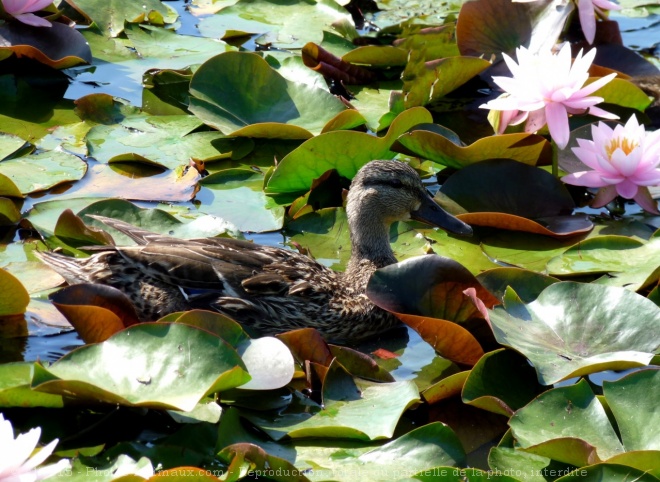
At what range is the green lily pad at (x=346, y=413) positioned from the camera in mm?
4266

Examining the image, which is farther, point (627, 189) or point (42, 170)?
point (42, 170)

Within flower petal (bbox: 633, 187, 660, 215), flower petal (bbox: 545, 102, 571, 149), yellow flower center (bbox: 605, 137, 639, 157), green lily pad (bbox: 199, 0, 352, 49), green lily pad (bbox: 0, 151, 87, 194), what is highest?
flower petal (bbox: 545, 102, 571, 149)

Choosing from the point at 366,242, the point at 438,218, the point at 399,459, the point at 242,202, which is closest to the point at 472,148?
the point at 438,218

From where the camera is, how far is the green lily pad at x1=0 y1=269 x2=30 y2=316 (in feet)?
16.1

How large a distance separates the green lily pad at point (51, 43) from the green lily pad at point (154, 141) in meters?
0.88

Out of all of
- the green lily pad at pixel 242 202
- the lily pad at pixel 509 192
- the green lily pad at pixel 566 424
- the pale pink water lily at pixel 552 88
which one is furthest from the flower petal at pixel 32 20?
the green lily pad at pixel 566 424

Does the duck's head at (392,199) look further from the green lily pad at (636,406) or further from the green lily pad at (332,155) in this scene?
the green lily pad at (636,406)

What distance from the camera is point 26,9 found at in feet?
24.9

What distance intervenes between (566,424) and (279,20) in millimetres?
5773

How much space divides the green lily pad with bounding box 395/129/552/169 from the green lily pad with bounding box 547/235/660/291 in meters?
0.88

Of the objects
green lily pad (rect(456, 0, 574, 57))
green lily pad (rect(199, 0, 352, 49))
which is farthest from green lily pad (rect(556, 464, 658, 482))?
green lily pad (rect(199, 0, 352, 49))

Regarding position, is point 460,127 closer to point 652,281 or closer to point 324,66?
point 324,66

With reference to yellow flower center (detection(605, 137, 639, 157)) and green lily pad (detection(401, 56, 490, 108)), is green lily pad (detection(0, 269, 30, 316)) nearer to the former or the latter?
green lily pad (detection(401, 56, 490, 108))

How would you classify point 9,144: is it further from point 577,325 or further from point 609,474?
point 609,474
